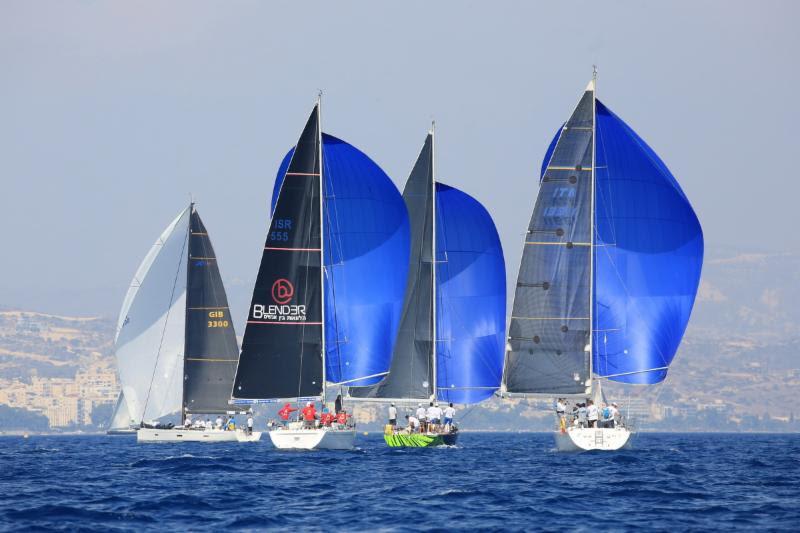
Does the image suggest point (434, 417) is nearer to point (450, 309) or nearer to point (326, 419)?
point (450, 309)

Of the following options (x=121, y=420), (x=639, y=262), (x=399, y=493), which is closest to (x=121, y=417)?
(x=121, y=420)

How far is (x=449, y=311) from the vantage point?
68.3 meters

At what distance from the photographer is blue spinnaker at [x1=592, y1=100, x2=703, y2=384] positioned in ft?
203

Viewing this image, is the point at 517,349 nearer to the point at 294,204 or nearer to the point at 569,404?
the point at 569,404

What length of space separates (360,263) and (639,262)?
12.0 m

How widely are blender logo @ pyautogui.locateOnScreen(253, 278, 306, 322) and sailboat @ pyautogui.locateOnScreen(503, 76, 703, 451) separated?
995cm

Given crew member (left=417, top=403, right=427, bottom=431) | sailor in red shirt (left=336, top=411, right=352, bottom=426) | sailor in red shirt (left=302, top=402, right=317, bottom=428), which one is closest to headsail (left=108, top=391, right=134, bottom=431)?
crew member (left=417, top=403, right=427, bottom=431)

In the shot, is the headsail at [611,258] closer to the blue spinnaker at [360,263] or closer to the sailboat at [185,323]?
the blue spinnaker at [360,263]

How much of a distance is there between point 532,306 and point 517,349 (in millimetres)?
2066

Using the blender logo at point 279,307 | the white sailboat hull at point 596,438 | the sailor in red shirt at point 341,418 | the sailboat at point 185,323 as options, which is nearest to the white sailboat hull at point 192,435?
the sailboat at point 185,323

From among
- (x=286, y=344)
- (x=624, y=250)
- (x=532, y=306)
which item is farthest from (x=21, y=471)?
(x=624, y=250)

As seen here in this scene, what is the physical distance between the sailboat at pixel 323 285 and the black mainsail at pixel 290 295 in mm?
43

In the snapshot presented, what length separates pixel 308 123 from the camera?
61.7 metres

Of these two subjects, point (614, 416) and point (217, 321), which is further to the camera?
point (217, 321)
